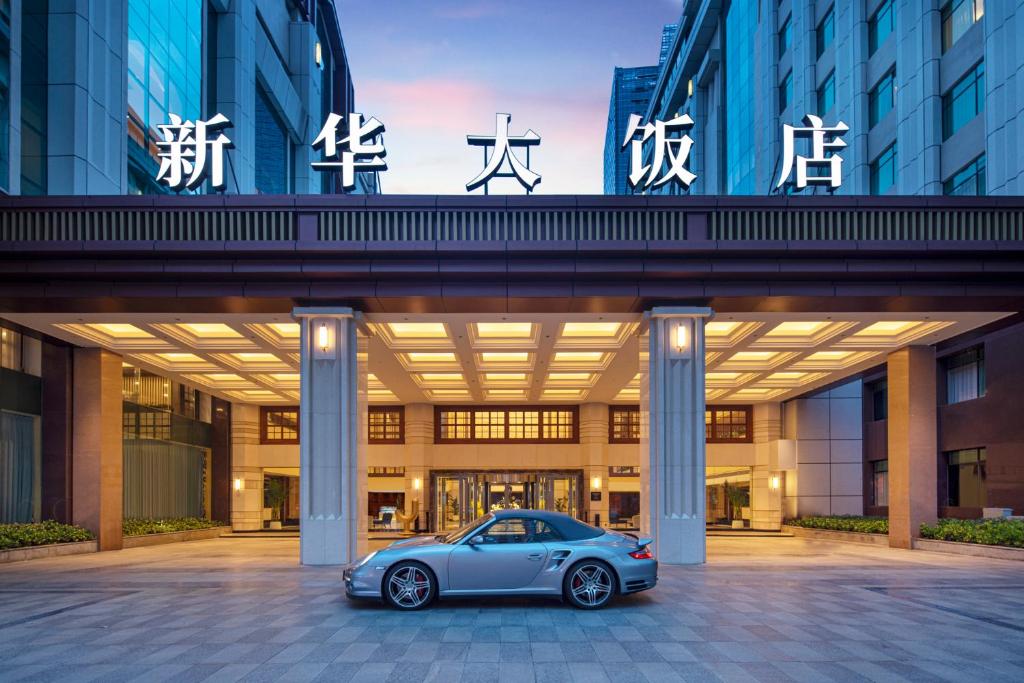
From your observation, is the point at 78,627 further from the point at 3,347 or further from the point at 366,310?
the point at 3,347

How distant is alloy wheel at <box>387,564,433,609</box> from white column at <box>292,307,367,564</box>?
17.7 feet

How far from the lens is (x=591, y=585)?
11328 millimetres

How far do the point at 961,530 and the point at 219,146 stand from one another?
18477 millimetres

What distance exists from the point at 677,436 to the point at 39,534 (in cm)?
1493

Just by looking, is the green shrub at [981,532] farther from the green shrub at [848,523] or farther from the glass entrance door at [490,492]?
the glass entrance door at [490,492]

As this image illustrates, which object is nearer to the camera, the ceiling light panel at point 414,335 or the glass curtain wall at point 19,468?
the ceiling light panel at point 414,335

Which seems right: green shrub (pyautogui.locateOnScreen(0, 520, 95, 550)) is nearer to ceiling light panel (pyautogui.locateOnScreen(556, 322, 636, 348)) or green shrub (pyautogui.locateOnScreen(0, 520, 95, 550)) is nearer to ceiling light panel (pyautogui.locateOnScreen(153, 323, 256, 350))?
ceiling light panel (pyautogui.locateOnScreen(153, 323, 256, 350))

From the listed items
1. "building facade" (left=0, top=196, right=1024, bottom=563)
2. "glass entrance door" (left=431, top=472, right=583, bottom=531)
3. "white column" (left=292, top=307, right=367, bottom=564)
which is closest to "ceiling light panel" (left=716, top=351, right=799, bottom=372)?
"building facade" (left=0, top=196, right=1024, bottom=563)

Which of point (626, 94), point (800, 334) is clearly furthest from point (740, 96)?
point (626, 94)

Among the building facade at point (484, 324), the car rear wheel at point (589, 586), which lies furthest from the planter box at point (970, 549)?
the car rear wheel at point (589, 586)

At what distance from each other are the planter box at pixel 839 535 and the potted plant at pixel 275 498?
797 inches

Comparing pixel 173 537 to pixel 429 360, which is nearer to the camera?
pixel 429 360

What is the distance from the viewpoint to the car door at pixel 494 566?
1122 cm

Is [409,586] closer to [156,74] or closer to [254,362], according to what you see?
[254,362]
